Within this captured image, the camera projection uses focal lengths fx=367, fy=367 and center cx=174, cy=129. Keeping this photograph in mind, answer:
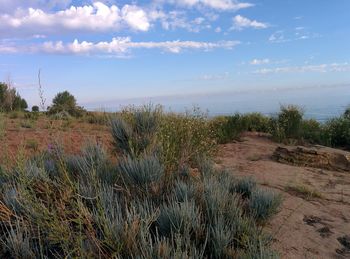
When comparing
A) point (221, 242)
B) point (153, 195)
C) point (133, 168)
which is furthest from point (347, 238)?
point (133, 168)

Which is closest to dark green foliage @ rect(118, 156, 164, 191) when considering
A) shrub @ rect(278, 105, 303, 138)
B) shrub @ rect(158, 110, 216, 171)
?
shrub @ rect(158, 110, 216, 171)

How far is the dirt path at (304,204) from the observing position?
4191 millimetres

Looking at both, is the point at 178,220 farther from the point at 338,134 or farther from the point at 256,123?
the point at 256,123

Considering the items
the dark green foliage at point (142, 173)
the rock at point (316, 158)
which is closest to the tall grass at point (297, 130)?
the rock at point (316, 158)

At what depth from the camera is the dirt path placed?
4.19 metres

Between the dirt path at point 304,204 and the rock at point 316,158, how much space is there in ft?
1.45

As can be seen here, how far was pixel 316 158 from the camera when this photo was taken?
30.5ft

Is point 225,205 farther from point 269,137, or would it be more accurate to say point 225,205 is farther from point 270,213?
point 269,137

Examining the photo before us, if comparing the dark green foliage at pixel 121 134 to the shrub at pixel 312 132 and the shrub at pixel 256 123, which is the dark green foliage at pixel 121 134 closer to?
the shrub at pixel 312 132

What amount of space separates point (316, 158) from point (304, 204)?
3.92 meters

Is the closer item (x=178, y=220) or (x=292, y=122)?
(x=178, y=220)

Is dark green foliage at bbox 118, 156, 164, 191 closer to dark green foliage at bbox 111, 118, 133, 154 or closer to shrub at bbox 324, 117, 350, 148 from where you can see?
dark green foliage at bbox 111, 118, 133, 154

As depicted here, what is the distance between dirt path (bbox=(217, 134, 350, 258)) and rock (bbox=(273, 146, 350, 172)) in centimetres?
44

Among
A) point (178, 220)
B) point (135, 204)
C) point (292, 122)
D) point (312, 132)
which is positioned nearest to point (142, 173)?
point (135, 204)
